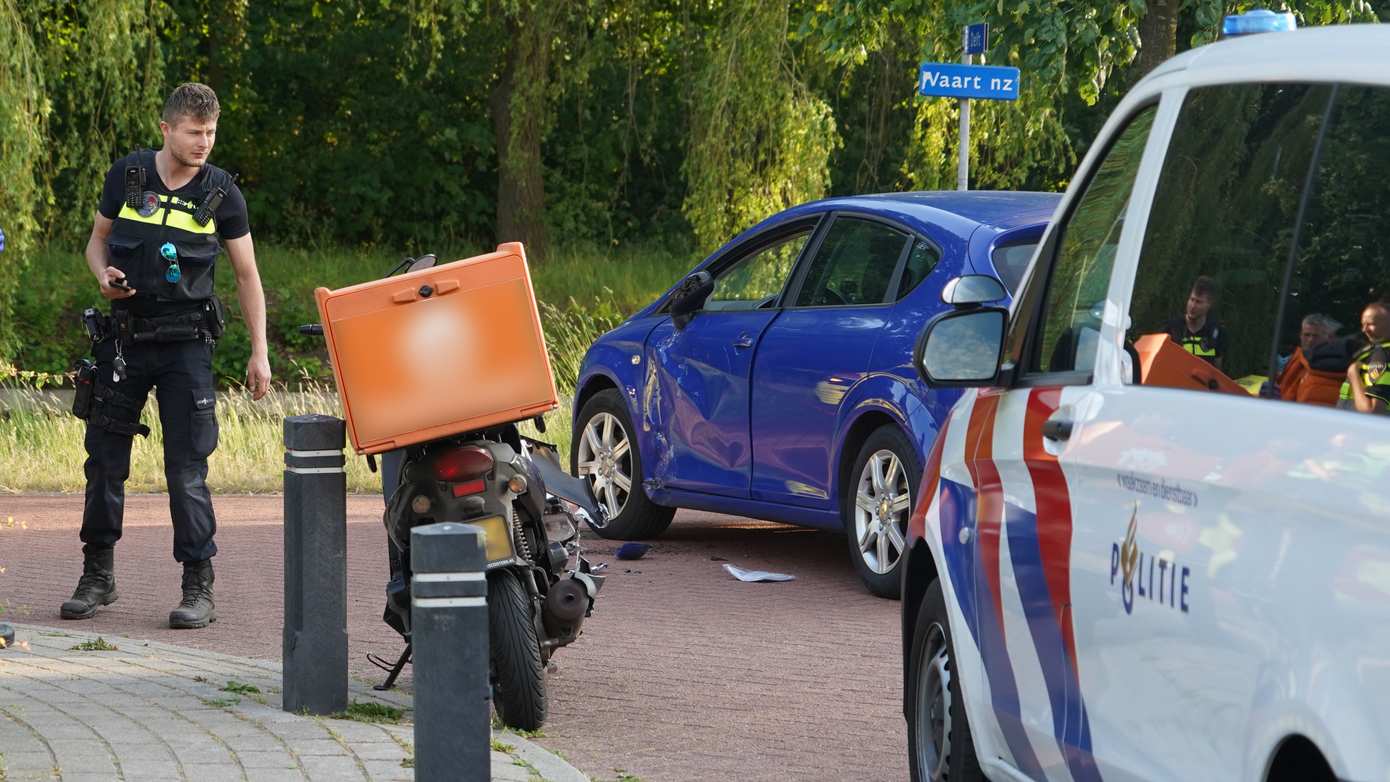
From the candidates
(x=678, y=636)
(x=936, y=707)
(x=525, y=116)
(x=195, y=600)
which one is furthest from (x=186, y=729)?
(x=525, y=116)

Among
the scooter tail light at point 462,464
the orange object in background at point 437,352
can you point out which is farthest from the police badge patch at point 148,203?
the scooter tail light at point 462,464

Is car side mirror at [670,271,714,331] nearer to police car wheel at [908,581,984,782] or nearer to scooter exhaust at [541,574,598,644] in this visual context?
scooter exhaust at [541,574,598,644]

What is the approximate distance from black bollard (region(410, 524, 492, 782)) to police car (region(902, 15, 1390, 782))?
1072 millimetres

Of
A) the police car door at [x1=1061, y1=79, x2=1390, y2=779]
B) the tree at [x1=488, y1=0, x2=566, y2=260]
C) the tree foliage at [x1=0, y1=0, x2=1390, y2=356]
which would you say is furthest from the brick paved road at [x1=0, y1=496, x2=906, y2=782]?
the tree at [x1=488, y1=0, x2=566, y2=260]

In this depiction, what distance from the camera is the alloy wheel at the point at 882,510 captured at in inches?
338

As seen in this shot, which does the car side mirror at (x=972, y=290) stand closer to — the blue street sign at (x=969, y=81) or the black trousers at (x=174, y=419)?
the black trousers at (x=174, y=419)

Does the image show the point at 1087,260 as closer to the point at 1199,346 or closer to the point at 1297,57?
the point at 1199,346

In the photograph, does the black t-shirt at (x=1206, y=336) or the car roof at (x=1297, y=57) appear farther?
the black t-shirt at (x=1206, y=336)

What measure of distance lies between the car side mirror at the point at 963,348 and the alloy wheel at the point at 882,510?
398cm

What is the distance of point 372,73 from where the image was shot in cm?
3325

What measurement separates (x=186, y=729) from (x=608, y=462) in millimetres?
5175

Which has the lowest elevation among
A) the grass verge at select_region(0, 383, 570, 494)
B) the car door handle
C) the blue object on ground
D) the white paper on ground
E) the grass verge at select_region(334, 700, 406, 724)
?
the grass verge at select_region(0, 383, 570, 494)

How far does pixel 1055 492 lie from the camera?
387 cm

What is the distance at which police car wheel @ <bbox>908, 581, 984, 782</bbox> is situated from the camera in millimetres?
4637
